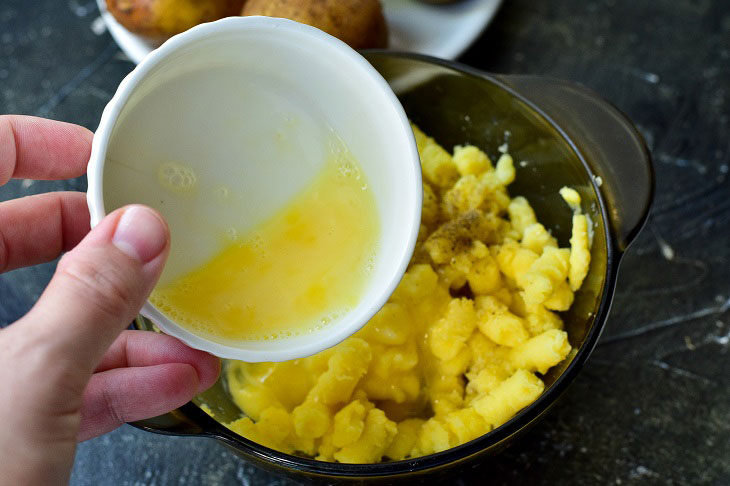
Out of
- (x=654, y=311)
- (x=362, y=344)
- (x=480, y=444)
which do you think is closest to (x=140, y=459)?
(x=362, y=344)

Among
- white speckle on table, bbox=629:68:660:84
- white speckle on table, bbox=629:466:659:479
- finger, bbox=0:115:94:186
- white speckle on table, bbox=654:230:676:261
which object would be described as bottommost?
white speckle on table, bbox=629:466:659:479

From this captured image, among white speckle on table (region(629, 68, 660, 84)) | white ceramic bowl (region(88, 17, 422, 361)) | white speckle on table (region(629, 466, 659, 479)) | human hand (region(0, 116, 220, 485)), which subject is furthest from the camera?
white speckle on table (region(629, 68, 660, 84))

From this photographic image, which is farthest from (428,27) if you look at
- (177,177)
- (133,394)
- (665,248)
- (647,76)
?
(133,394)

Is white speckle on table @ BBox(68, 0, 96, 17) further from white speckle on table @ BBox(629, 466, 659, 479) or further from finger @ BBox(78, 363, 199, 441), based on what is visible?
white speckle on table @ BBox(629, 466, 659, 479)

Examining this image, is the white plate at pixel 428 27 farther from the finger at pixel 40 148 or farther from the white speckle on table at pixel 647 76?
the finger at pixel 40 148

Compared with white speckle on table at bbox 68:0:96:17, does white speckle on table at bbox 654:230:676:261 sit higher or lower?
lower

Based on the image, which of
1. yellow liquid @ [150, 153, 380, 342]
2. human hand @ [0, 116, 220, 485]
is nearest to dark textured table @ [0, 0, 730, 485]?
yellow liquid @ [150, 153, 380, 342]

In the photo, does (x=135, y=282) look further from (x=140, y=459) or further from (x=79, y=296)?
(x=140, y=459)
